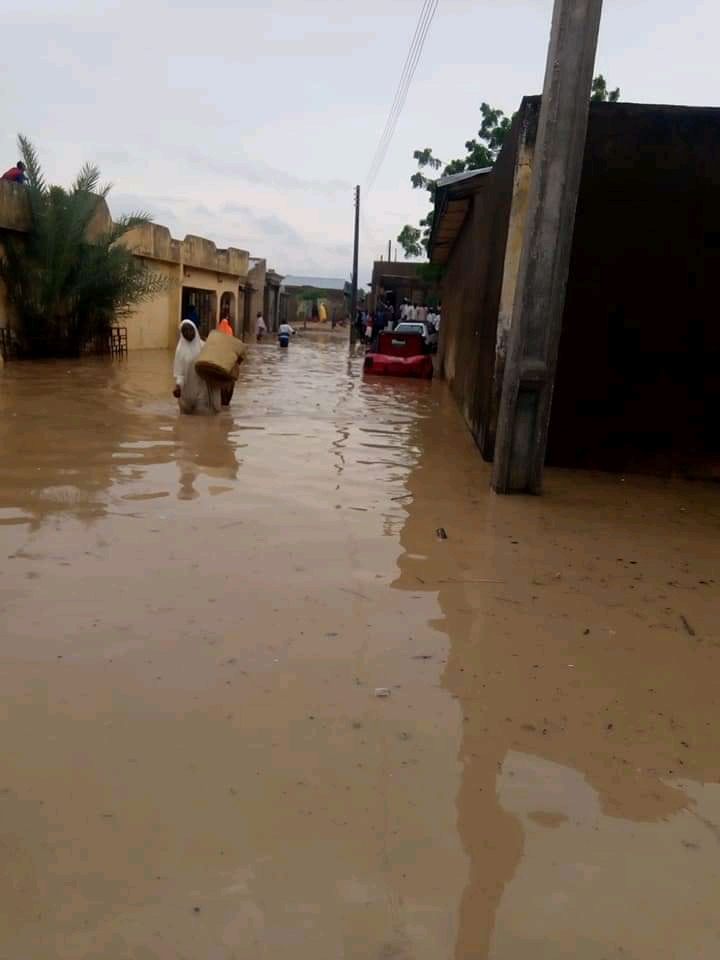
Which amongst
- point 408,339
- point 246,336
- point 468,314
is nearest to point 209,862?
point 468,314

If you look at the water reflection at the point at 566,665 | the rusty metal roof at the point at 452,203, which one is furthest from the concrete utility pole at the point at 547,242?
the rusty metal roof at the point at 452,203

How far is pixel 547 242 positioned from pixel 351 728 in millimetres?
4577

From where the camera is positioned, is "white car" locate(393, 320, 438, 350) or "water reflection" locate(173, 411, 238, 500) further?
"white car" locate(393, 320, 438, 350)

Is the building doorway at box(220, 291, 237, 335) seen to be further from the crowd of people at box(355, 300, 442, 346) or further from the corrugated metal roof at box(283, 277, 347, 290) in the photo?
the corrugated metal roof at box(283, 277, 347, 290)

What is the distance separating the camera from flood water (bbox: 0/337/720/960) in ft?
6.97

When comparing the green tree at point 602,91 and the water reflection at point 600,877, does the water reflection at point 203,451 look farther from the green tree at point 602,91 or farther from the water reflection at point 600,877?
the green tree at point 602,91

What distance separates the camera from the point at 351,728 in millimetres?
3014

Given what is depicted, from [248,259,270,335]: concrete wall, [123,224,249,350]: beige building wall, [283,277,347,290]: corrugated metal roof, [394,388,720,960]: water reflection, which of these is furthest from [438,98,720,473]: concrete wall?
[283,277,347,290]: corrugated metal roof

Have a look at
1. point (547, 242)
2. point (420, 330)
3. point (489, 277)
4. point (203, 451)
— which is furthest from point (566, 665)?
point (420, 330)

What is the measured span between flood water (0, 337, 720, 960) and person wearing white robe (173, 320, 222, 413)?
408 centimetres

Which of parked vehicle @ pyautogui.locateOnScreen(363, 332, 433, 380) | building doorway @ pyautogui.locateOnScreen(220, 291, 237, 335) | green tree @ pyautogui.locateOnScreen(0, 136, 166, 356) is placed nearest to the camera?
green tree @ pyautogui.locateOnScreen(0, 136, 166, 356)

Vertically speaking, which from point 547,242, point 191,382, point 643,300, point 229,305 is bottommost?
point 191,382

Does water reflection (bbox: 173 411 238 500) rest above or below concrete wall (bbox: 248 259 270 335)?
below

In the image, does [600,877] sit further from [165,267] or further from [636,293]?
[165,267]
